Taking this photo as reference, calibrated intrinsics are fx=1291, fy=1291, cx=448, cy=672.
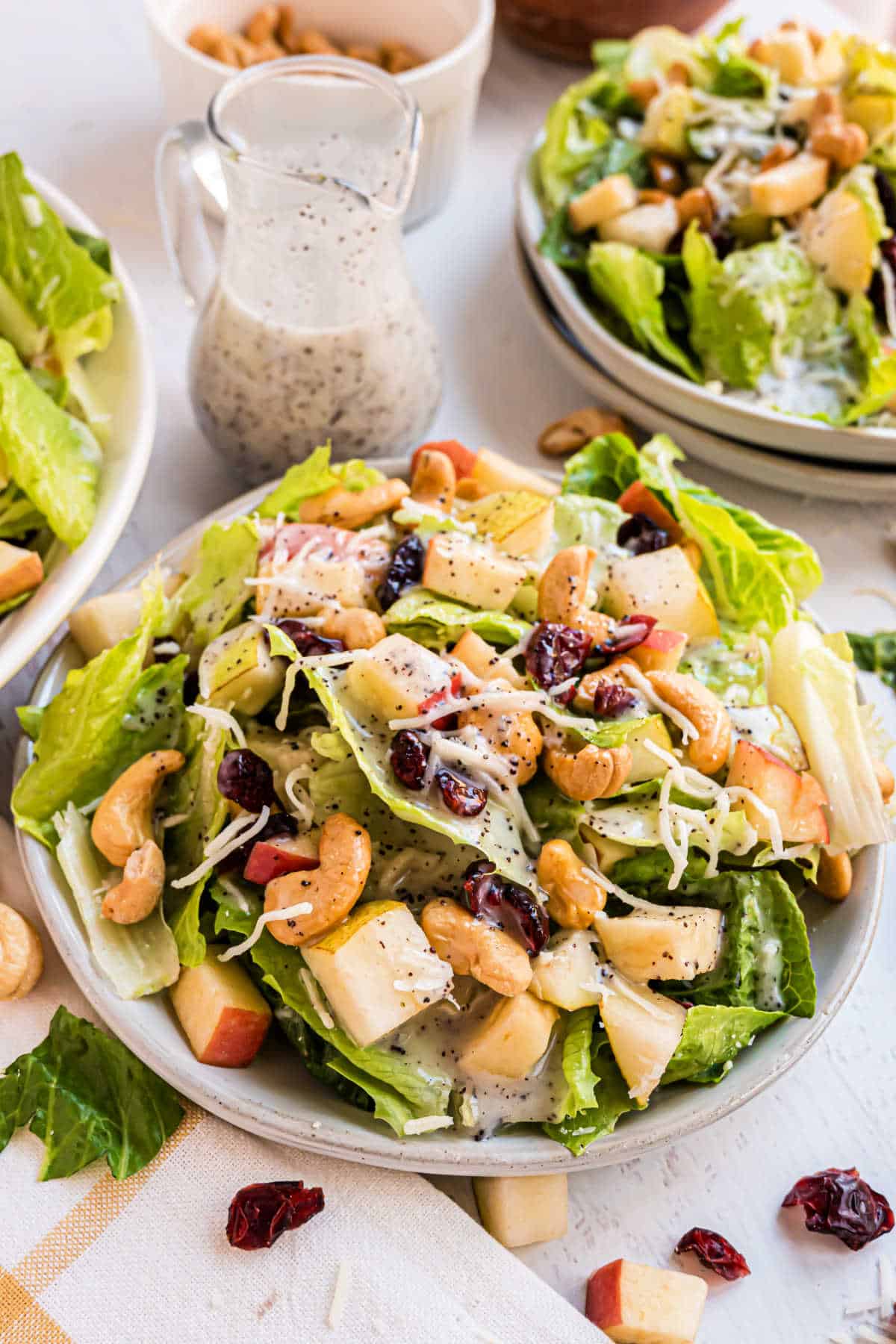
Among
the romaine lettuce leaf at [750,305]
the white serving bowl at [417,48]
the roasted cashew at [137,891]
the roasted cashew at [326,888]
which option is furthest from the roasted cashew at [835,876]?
the white serving bowl at [417,48]

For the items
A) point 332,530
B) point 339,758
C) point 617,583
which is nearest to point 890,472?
point 617,583

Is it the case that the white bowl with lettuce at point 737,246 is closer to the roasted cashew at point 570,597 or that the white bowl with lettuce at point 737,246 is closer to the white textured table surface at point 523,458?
the white textured table surface at point 523,458

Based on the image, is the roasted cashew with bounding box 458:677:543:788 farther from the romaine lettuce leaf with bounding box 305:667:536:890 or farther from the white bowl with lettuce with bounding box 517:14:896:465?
the white bowl with lettuce with bounding box 517:14:896:465

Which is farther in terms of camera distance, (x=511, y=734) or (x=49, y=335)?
(x=49, y=335)

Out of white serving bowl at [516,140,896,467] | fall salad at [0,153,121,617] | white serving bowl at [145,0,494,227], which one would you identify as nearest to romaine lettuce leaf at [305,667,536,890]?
fall salad at [0,153,121,617]

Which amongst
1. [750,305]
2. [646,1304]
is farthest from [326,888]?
[750,305]

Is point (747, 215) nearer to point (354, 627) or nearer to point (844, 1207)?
point (354, 627)
